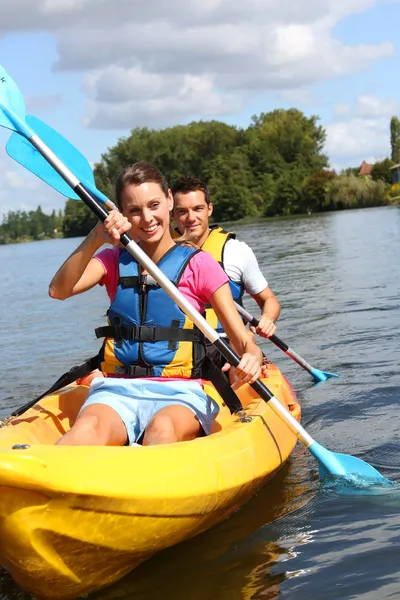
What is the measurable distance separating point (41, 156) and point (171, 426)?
54.4 inches

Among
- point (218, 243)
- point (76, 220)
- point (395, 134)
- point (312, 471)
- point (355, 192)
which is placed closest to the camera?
point (312, 471)

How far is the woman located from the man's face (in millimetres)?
1273

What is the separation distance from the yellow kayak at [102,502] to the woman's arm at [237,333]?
27 cm

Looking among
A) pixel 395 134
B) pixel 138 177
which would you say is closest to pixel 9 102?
pixel 138 177

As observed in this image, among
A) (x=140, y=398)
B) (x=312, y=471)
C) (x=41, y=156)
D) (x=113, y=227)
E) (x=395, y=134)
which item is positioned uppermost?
(x=395, y=134)

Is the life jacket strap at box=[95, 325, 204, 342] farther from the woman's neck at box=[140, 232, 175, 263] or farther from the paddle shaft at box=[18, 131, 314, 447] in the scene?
the woman's neck at box=[140, 232, 175, 263]

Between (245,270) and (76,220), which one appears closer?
(245,270)

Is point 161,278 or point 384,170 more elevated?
point 384,170

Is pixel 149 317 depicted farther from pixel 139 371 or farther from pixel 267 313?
pixel 267 313

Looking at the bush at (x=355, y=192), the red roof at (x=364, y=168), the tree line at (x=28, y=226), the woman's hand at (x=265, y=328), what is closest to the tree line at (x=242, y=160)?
the bush at (x=355, y=192)

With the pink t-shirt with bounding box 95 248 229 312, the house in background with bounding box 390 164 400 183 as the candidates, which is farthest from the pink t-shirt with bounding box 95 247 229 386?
the house in background with bounding box 390 164 400 183

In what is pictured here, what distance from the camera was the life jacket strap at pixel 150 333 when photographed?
11.2 feet

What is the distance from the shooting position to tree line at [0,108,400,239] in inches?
2194

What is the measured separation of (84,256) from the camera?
3238mm
